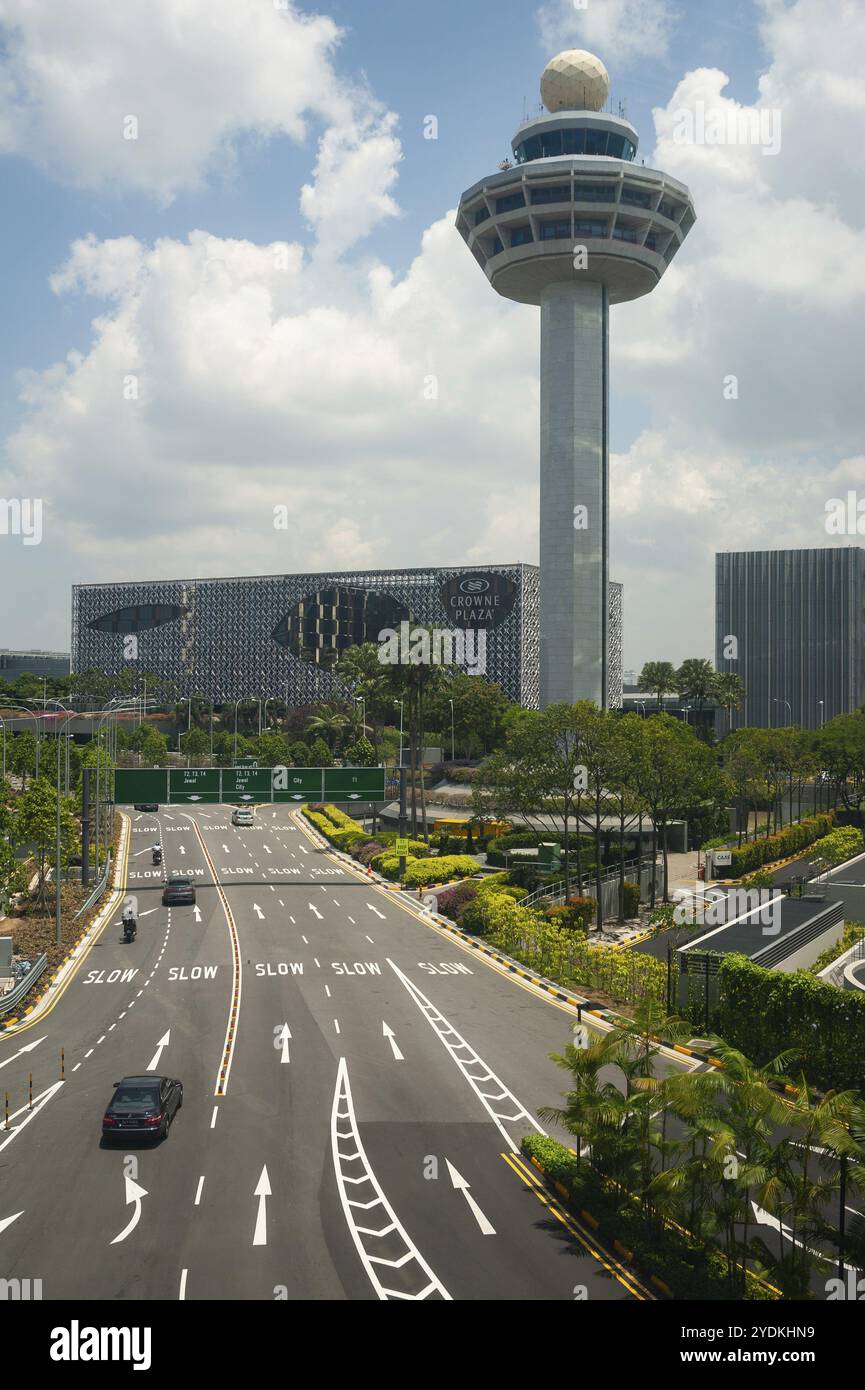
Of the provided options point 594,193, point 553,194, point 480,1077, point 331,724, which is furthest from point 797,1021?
point 331,724

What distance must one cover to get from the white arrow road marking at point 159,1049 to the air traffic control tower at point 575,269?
260 ft

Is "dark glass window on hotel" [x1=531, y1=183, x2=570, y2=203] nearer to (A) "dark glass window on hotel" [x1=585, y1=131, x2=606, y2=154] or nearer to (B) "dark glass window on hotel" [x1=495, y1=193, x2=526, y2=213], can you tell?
(B) "dark glass window on hotel" [x1=495, y1=193, x2=526, y2=213]

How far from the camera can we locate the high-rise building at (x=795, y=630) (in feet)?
618

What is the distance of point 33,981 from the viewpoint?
43.0 meters

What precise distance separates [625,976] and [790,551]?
166 meters

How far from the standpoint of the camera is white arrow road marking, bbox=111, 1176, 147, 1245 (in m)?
21.2

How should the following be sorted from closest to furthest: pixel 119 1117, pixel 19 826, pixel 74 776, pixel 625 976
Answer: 1. pixel 119 1117
2. pixel 625 976
3. pixel 19 826
4. pixel 74 776

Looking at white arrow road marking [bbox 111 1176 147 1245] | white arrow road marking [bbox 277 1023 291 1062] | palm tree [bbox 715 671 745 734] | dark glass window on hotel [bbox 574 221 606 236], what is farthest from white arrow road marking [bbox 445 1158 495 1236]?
palm tree [bbox 715 671 745 734]

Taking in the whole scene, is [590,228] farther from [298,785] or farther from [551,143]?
[298,785]

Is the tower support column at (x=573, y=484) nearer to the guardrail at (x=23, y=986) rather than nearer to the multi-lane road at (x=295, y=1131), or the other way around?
the multi-lane road at (x=295, y=1131)

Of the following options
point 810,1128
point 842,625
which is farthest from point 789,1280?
point 842,625

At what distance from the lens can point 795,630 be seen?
192000 mm

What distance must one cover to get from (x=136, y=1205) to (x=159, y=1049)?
12.1 m
